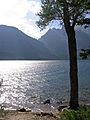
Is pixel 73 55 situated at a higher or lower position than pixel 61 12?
lower

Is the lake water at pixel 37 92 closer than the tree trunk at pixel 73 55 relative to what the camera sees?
No

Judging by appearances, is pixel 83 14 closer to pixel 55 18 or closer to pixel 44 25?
A: pixel 55 18

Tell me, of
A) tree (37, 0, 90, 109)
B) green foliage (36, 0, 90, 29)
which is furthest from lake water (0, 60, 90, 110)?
green foliage (36, 0, 90, 29)

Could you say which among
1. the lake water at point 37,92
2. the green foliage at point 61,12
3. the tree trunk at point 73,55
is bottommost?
the lake water at point 37,92

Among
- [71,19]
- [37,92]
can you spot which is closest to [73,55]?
[71,19]

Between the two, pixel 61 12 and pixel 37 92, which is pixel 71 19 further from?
pixel 37 92

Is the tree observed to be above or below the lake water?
above

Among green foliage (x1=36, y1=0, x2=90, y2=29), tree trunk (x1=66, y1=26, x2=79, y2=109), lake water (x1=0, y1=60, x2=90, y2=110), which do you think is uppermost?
green foliage (x1=36, y1=0, x2=90, y2=29)

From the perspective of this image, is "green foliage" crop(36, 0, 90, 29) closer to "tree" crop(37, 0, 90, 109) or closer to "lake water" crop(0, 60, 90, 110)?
"tree" crop(37, 0, 90, 109)

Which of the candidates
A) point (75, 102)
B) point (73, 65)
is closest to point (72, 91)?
point (75, 102)

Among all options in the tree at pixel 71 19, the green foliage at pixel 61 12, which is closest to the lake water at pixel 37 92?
the tree at pixel 71 19

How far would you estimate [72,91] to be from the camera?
41.6 ft

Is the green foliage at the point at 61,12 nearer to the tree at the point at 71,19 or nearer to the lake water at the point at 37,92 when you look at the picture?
the tree at the point at 71,19

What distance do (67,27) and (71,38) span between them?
1.11 meters
